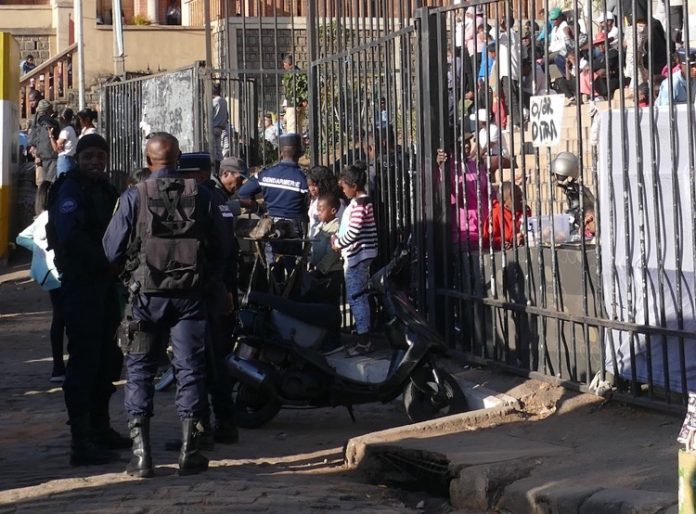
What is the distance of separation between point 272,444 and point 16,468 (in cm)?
168

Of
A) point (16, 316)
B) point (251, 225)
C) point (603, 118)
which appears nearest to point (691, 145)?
point (603, 118)

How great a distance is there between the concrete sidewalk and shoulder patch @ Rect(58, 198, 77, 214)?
83.8 inches

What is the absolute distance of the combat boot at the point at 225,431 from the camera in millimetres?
8094

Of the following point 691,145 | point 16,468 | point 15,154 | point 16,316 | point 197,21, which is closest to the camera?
point 691,145

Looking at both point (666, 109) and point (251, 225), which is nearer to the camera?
point (666, 109)

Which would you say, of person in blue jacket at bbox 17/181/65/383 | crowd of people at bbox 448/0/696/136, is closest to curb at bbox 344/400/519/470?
crowd of people at bbox 448/0/696/136

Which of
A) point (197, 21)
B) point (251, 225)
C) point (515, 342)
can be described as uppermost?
point (197, 21)

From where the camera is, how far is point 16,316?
50.3ft

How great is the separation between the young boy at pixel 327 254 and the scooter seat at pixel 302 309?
782mm

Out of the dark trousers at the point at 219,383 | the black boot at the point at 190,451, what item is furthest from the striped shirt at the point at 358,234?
the black boot at the point at 190,451

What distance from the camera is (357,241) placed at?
9.84m

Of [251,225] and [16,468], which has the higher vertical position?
[251,225]

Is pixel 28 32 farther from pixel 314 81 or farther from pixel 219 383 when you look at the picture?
pixel 219 383

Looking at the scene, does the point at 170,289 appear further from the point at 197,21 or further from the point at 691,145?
the point at 197,21
